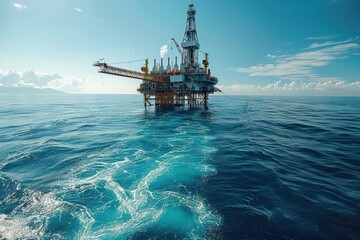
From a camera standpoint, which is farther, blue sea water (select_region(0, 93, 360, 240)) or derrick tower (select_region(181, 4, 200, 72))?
derrick tower (select_region(181, 4, 200, 72))

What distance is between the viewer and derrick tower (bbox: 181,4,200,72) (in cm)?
6234

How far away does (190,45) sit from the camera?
62000 mm

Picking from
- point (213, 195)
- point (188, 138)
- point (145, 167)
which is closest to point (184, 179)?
point (213, 195)

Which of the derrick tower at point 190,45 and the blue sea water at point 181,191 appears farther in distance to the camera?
the derrick tower at point 190,45

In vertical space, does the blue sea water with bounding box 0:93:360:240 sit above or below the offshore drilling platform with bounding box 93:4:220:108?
below

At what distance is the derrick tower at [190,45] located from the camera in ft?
205

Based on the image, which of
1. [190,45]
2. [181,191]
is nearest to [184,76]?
[190,45]

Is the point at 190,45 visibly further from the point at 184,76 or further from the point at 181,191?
the point at 181,191

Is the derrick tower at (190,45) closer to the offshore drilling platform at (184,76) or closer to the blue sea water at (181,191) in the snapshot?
the offshore drilling platform at (184,76)

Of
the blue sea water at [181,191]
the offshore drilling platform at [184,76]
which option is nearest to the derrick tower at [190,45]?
the offshore drilling platform at [184,76]

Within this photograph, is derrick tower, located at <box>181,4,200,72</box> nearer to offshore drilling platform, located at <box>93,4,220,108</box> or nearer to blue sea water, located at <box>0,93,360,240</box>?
offshore drilling platform, located at <box>93,4,220,108</box>

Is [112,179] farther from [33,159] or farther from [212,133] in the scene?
[212,133]

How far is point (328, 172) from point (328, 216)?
7210mm

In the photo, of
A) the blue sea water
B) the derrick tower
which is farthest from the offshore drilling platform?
the blue sea water
